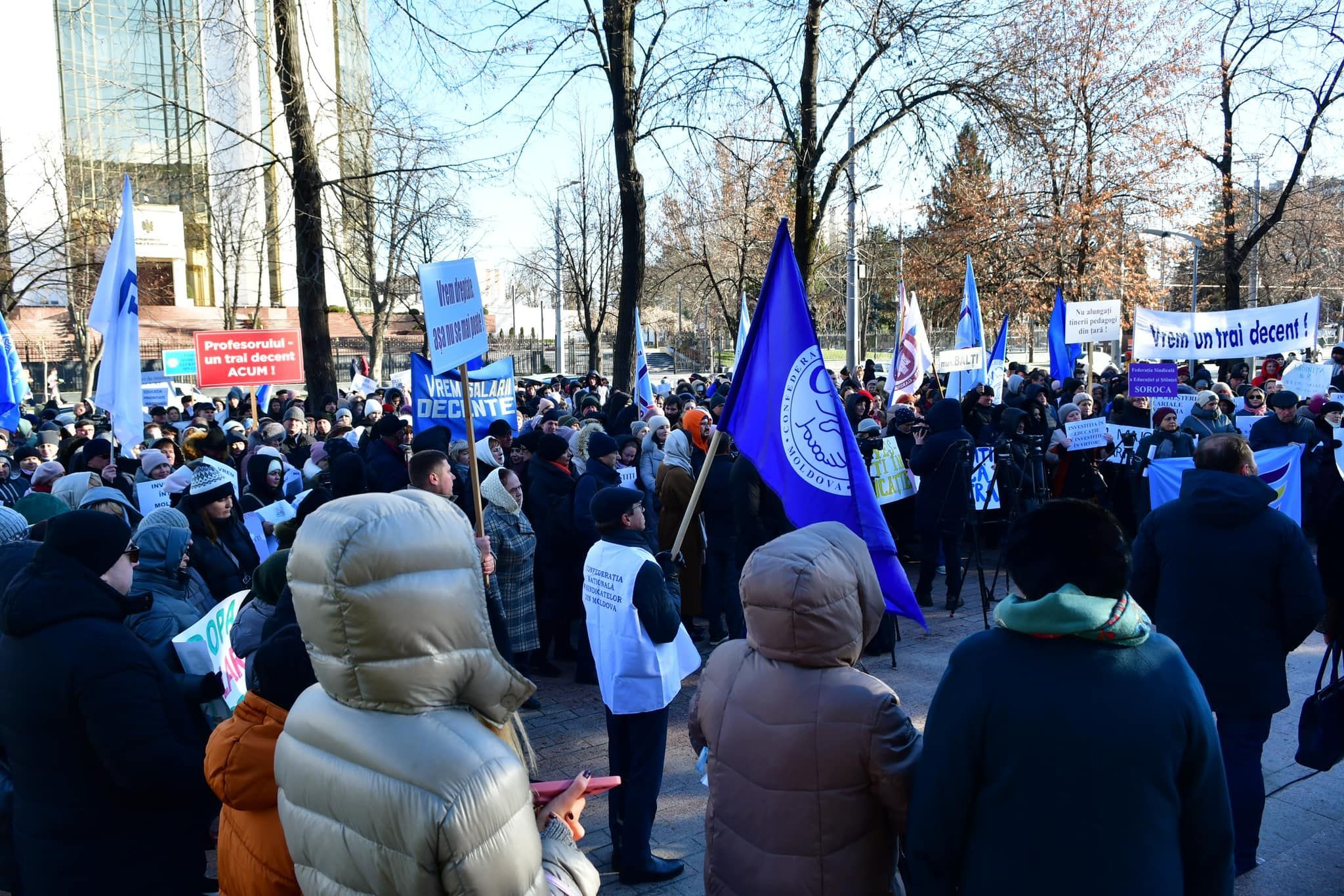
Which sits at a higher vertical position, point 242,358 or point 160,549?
point 242,358

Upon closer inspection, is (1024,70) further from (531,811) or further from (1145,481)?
(531,811)

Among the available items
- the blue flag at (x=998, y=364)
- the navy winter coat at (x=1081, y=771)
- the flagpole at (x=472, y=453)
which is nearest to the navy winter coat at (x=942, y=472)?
the flagpole at (x=472, y=453)

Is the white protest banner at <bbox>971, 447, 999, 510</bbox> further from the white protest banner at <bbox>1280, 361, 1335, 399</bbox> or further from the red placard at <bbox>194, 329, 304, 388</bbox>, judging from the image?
the red placard at <bbox>194, 329, 304, 388</bbox>

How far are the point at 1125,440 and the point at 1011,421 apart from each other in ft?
5.64

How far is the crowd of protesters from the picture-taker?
1943mm

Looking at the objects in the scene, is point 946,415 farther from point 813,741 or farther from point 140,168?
point 140,168

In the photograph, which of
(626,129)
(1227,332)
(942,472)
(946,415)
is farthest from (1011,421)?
(626,129)

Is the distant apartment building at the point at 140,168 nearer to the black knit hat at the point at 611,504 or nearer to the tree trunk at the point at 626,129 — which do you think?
the tree trunk at the point at 626,129

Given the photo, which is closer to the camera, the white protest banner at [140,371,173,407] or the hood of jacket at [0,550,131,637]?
the hood of jacket at [0,550,131,637]

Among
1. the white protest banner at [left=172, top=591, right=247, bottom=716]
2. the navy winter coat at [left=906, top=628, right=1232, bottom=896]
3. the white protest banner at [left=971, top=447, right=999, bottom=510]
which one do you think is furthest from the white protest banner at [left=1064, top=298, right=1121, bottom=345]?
the navy winter coat at [left=906, top=628, right=1232, bottom=896]

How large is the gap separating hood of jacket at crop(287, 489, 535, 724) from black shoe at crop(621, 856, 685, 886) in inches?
108

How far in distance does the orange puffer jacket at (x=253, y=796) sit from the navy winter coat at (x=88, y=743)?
1.93 feet

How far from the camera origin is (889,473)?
9.89 meters

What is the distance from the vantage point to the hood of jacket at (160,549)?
171 inches
